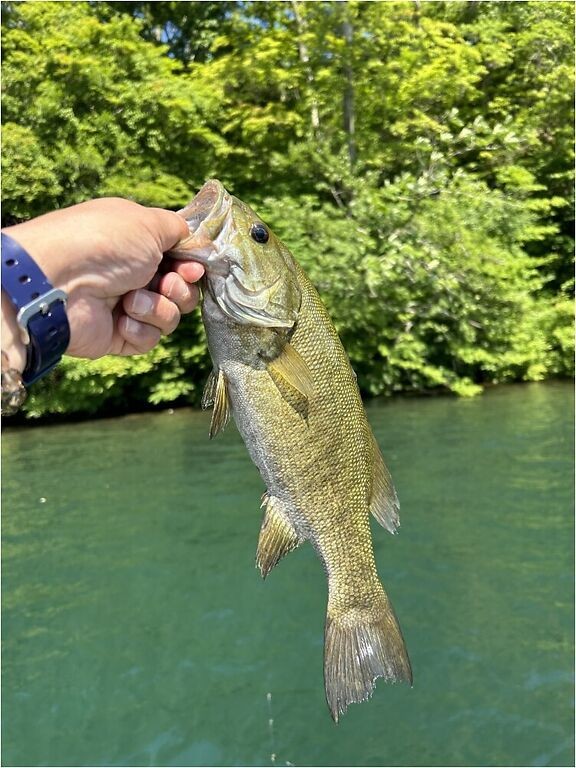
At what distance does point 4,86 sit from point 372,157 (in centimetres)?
923

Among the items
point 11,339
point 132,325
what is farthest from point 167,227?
point 11,339

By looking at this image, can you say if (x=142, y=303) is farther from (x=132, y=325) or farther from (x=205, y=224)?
(x=205, y=224)

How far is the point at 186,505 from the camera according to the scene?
10.2m

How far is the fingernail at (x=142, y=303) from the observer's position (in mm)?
2438

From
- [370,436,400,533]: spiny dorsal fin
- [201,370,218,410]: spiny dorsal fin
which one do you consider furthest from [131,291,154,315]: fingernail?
[370,436,400,533]: spiny dorsal fin

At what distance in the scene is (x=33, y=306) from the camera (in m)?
1.93

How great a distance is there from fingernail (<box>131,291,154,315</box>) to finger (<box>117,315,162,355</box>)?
0.09 m

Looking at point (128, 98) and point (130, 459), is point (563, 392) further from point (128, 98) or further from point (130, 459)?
point (128, 98)

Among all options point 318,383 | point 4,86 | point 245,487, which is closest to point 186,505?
point 245,487

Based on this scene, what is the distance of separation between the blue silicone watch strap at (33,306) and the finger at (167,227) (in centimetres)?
36

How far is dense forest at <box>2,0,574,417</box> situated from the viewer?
17359 millimetres

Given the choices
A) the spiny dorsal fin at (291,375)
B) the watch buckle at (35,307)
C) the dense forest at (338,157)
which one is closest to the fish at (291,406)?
the spiny dorsal fin at (291,375)

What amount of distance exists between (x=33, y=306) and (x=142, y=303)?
553 millimetres

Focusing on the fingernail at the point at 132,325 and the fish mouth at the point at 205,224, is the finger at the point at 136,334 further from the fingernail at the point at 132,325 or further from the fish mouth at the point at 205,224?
the fish mouth at the point at 205,224
